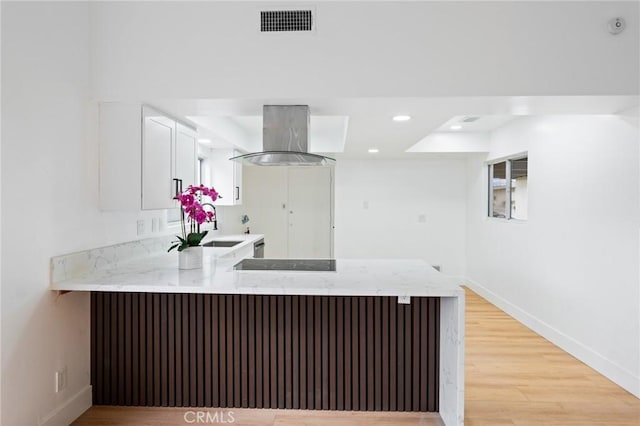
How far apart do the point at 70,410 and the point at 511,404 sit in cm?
279

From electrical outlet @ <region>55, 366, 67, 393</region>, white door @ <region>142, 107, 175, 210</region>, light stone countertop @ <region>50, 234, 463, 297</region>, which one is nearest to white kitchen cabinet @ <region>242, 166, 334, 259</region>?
white door @ <region>142, 107, 175, 210</region>

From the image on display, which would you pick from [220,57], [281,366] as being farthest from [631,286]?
[220,57]

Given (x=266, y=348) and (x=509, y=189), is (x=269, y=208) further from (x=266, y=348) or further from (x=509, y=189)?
(x=266, y=348)

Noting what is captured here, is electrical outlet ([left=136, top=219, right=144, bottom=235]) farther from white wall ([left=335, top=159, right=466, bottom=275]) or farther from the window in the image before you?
the window

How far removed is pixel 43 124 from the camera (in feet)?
6.97

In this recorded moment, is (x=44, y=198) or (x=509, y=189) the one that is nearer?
(x=44, y=198)

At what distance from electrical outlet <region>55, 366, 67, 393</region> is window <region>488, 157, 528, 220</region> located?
461 centimetres

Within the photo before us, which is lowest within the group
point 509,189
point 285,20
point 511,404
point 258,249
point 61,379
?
point 511,404

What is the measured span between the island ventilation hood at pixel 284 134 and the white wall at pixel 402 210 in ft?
12.3

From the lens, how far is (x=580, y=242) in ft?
11.4

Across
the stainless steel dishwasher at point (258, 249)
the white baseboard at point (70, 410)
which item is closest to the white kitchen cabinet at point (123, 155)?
the white baseboard at point (70, 410)

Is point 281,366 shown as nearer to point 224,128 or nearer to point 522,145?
point 224,128

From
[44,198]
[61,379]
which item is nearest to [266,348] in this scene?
[61,379]

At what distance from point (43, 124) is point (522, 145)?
4.52 meters
